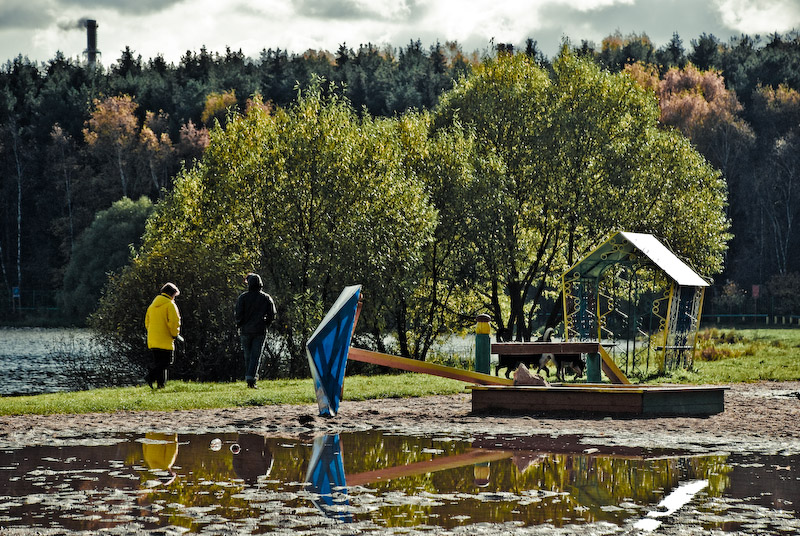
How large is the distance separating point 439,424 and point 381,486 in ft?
18.3

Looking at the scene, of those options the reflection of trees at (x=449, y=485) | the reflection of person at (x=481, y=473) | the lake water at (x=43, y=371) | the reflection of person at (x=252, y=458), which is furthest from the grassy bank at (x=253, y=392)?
the lake water at (x=43, y=371)

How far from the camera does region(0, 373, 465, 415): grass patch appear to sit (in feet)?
54.1

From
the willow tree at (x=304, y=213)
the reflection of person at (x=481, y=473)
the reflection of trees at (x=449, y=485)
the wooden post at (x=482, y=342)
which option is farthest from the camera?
the willow tree at (x=304, y=213)

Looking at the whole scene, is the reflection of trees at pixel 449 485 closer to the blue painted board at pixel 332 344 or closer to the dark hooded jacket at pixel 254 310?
the blue painted board at pixel 332 344

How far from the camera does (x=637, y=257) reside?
28562 millimetres

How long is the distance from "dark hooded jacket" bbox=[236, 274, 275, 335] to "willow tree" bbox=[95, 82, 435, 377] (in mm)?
10065

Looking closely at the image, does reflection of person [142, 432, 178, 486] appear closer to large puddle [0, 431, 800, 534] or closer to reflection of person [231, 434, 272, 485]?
large puddle [0, 431, 800, 534]

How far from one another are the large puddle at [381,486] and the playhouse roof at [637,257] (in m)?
15.3

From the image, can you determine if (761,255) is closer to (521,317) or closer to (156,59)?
(521,317)

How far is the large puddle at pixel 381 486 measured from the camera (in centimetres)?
766

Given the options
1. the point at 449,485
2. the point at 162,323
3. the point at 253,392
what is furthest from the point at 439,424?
the point at 162,323

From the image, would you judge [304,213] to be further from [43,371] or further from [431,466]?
[431,466]

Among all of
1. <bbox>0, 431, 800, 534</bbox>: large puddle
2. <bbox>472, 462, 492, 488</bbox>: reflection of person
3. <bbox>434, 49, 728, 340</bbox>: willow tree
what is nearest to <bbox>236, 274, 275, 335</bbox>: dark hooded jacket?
<bbox>0, 431, 800, 534</bbox>: large puddle

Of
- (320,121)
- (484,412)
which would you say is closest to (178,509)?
(484,412)
